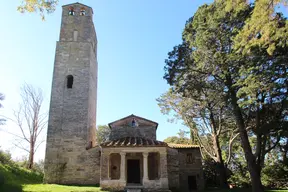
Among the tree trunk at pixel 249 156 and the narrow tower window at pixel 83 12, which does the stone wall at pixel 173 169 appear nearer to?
the tree trunk at pixel 249 156

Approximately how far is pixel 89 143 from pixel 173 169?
7281 mm

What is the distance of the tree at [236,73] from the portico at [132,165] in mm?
4669

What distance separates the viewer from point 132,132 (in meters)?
19.7

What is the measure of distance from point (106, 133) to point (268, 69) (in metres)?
29.9

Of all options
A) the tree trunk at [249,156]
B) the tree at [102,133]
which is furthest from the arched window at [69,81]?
the tree at [102,133]

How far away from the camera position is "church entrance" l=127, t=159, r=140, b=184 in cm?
1773

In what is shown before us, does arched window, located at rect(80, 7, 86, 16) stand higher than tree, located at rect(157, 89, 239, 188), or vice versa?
arched window, located at rect(80, 7, 86, 16)

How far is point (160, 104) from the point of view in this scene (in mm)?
24672

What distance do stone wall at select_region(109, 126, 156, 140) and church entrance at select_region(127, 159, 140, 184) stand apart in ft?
7.71

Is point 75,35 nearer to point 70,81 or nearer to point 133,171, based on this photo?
point 70,81

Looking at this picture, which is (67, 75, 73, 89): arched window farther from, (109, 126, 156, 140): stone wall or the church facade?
(109, 126, 156, 140): stone wall

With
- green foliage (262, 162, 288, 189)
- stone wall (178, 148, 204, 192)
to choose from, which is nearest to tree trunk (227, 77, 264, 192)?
green foliage (262, 162, 288, 189)

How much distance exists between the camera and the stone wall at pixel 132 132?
19.6 meters

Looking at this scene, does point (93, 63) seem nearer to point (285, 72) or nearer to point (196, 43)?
point (196, 43)
